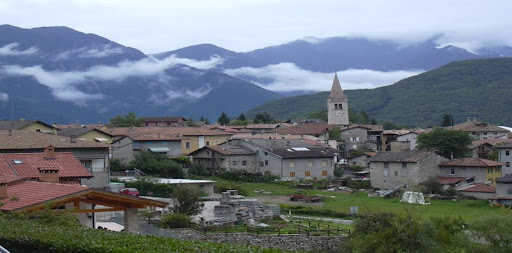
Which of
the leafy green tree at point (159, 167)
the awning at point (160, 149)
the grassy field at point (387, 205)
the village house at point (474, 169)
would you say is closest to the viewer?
the grassy field at point (387, 205)

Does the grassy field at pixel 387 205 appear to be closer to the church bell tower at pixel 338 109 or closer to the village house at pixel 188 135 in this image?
the village house at pixel 188 135

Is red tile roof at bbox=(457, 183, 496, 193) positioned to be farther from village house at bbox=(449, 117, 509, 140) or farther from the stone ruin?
village house at bbox=(449, 117, 509, 140)

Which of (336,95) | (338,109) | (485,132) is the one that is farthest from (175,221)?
(336,95)

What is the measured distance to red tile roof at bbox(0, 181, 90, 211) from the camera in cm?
1745

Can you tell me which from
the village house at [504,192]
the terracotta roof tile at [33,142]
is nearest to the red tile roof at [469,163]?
the village house at [504,192]

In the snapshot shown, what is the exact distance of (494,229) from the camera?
28.0 m

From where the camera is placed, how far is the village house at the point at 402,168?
5834cm

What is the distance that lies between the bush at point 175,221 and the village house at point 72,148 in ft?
23.6

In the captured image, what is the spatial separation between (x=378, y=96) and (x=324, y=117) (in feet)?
199

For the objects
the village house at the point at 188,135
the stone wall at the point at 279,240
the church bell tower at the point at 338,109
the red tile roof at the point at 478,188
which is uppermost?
the church bell tower at the point at 338,109

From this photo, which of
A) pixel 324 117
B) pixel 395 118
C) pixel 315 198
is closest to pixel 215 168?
pixel 315 198

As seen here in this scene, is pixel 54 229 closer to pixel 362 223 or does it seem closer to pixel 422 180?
pixel 362 223

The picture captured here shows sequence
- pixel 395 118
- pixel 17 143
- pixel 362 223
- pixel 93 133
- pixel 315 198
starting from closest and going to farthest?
pixel 362 223 → pixel 17 143 → pixel 315 198 → pixel 93 133 → pixel 395 118

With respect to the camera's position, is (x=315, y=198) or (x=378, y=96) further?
(x=378, y=96)
